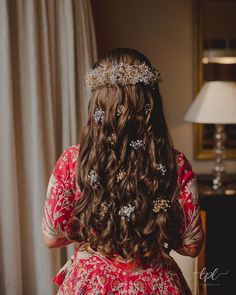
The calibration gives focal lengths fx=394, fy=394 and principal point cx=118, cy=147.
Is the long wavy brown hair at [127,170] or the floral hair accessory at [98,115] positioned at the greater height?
the floral hair accessory at [98,115]

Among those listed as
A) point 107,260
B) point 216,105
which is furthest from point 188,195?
point 216,105

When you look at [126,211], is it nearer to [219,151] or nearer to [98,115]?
[98,115]

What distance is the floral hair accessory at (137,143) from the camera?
115 centimetres

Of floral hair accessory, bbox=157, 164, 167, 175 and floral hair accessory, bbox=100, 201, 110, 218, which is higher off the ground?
floral hair accessory, bbox=157, 164, 167, 175

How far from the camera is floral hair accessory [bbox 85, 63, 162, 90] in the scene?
1115 mm

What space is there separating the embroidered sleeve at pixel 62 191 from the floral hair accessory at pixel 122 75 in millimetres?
231

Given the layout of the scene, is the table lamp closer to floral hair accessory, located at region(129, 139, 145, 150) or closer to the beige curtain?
the beige curtain

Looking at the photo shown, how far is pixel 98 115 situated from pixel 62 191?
27 centimetres

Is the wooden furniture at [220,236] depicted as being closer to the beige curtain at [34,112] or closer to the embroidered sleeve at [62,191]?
the beige curtain at [34,112]

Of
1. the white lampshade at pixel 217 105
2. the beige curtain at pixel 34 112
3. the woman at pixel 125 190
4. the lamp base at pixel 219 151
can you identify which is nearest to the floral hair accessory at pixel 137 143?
the woman at pixel 125 190

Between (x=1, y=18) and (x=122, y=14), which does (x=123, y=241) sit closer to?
(x=1, y=18)

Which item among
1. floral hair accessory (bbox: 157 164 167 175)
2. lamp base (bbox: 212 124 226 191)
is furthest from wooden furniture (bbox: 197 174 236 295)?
floral hair accessory (bbox: 157 164 167 175)

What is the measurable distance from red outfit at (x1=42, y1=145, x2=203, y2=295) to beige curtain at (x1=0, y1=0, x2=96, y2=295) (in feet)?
2.43

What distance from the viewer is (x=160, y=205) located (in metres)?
1.18
